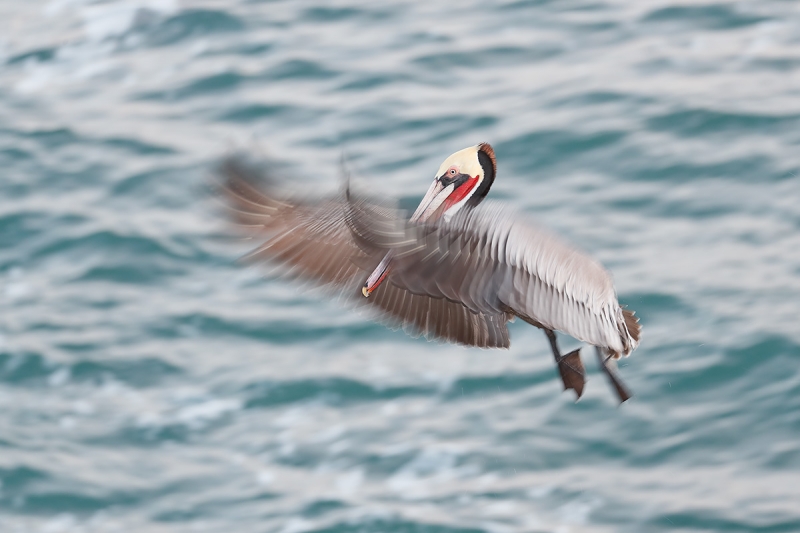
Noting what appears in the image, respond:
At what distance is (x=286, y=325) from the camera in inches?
423

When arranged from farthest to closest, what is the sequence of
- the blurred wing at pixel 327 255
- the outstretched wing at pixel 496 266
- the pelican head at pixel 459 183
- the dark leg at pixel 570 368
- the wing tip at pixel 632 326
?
the dark leg at pixel 570 368
the wing tip at pixel 632 326
the blurred wing at pixel 327 255
the pelican head at pixel 459 183
the outstretched wing at pixel 496 266

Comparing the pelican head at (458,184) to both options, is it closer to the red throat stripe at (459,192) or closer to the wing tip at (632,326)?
the red throat stripe at (459,192)

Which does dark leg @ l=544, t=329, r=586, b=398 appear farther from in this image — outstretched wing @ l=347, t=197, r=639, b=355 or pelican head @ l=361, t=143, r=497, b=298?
pelican head @ l=361, t=143, r=497, b=298

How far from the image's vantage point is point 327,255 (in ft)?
17.3

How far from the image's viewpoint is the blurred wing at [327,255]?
5.26m

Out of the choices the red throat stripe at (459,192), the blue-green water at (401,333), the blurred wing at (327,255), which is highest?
the red throat stripe at (459,192)

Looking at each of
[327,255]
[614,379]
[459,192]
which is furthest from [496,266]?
[614,379]

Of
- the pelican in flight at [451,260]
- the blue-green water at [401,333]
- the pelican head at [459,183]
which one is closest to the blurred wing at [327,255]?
the pelican in flight at [451,260]

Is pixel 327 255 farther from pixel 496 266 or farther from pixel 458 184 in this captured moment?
pixel 496 266

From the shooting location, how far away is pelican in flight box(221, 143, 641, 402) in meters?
4.49

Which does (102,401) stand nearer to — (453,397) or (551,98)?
(453,397)

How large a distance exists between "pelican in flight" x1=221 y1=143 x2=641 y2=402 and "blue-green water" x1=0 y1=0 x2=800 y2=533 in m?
3.82

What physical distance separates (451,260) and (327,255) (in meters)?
0.89

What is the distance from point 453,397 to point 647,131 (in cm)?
319
